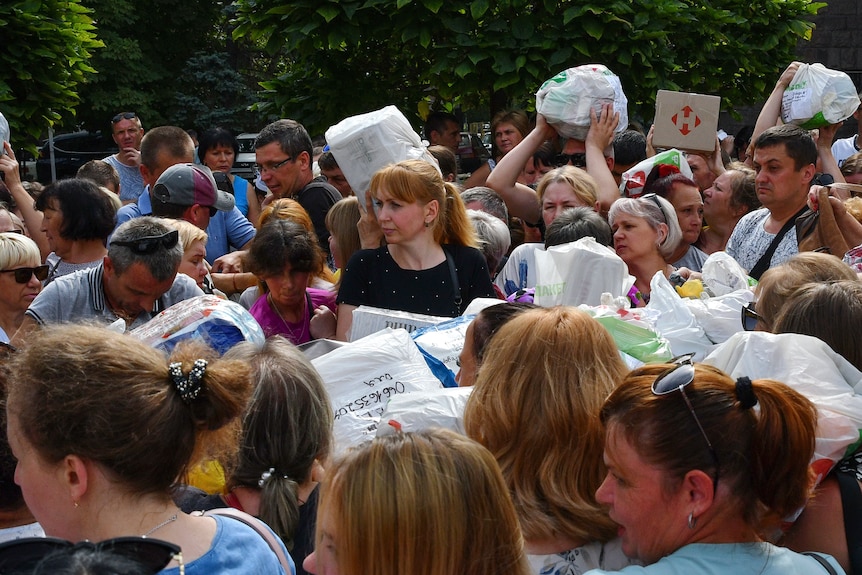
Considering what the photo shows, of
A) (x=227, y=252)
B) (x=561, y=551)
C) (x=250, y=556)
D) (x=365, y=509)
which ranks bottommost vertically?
(x=227, y=252)

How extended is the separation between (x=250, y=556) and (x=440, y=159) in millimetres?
4952

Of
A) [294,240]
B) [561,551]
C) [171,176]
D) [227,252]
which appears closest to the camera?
[561,551]

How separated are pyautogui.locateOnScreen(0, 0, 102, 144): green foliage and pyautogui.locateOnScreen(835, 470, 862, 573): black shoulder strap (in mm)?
6178

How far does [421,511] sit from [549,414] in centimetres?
73

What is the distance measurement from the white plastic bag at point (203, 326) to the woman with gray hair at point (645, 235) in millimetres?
2150

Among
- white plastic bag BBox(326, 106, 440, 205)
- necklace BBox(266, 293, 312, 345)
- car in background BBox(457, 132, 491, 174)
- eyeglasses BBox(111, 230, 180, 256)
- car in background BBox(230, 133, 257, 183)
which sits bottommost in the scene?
car in background BBox(230, 133, 257, 183)

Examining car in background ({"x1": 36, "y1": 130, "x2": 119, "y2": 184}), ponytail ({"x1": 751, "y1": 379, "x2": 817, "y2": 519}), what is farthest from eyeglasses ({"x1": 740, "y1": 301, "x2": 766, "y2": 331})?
car in background ({"x1": 36, "y1": 130, "x2": 119, "y2": 184})

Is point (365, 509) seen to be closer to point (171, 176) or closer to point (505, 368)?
point (505, 368)

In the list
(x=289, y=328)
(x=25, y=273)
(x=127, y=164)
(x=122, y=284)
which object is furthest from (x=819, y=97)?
(x=127, y=164)

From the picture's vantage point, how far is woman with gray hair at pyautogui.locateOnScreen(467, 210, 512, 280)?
490cm

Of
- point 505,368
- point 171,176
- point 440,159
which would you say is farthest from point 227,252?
point 505,368

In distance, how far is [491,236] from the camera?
4918 mm

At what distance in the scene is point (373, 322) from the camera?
4.04 metres

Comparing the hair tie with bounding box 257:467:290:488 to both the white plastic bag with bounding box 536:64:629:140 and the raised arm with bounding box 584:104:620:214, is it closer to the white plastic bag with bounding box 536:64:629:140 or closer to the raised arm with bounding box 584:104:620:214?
the raised arm with bounding box 584:104:620:214
